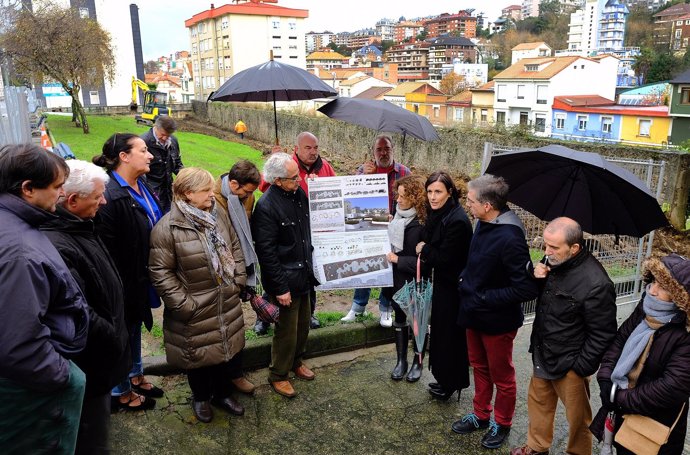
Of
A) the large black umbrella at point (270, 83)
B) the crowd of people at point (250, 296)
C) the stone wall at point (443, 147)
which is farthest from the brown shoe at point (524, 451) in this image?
the stone wall at point (443, 147)

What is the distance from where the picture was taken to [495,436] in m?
3.50

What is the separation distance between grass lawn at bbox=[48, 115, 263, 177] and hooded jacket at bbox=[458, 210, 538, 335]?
44.1 ft

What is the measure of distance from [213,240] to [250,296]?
703 millimetres

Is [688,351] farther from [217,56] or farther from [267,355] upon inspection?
[217,56]

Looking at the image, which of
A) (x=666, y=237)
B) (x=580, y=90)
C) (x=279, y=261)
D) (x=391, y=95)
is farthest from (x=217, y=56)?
(x=279, y=261)

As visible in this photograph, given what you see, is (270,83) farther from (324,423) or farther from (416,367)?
(324,423)

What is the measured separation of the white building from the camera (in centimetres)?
5066

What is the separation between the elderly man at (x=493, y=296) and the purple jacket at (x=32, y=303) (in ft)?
7.74

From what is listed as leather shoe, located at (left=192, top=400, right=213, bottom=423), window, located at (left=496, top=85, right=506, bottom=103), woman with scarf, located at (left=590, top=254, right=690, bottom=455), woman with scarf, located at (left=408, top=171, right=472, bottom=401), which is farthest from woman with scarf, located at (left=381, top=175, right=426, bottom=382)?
window, located at (left=496, top=85, right=506, bottom=103)

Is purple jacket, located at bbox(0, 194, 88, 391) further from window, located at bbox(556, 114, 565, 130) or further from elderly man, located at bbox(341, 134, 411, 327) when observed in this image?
window, located at bbox(556, 114, 565, 130)

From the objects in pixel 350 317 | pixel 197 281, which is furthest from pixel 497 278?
pixel 350 317

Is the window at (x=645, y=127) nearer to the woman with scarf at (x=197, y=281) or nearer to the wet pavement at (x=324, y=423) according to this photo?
the wet pavement at (x=324, y=423)

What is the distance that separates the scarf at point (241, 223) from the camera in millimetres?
3846

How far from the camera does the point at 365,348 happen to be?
4.92 metres
